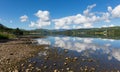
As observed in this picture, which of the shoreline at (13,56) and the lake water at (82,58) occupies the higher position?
the shoreline at (13,56)

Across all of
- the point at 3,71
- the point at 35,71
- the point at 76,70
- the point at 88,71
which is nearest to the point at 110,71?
the point at 88,71

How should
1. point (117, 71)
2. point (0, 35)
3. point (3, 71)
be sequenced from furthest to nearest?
point (0, 35), point (117, 71), point (3, 71)

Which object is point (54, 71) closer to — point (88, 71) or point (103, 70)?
point (88, 71)

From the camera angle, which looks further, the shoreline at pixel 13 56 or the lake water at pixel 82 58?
the lake water at pixel 82 58

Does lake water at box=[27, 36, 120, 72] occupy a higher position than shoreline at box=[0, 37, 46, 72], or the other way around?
shoreline at box=[0, 37, 46, 72]

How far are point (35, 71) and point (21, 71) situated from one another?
119cm

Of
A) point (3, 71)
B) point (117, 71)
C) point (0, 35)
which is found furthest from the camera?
point (0, 35)

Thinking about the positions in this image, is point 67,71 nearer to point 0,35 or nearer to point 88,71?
point 88,71

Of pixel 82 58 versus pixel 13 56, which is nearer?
pixel 82 58

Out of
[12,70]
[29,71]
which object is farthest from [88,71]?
[12,70]

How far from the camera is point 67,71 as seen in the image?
50.8ft

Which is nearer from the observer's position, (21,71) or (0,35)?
(21,71)

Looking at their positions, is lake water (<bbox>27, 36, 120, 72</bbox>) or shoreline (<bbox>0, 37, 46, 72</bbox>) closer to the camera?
shoreline (<bbox>0, 37, 46, 72</bbox>)

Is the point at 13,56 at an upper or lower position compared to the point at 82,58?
upper
